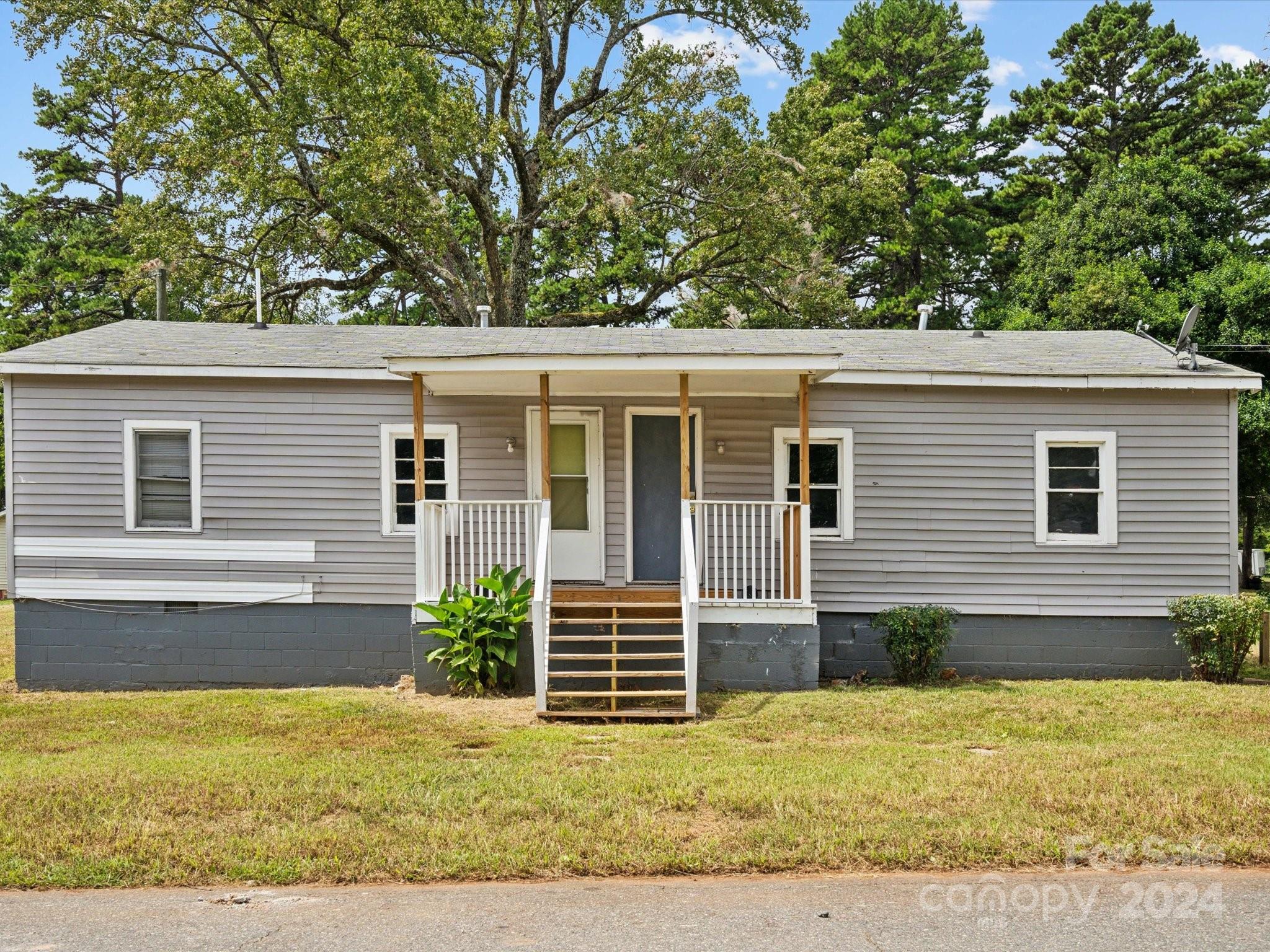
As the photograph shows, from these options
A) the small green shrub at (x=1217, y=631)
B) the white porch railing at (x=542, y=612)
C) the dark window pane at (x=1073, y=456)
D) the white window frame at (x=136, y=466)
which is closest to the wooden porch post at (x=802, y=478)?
the white porch railing at (x=542, y=612)

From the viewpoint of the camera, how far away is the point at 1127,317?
2161 cm

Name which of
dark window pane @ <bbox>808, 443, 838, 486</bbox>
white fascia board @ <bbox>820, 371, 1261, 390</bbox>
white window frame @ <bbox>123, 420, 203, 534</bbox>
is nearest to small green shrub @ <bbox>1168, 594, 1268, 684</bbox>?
white fascia board @ <bbox>820, 371, 1261, 390</bbox>

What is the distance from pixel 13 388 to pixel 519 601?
6152mm

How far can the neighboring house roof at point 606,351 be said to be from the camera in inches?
390

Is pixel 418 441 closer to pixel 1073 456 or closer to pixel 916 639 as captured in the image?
pixel 916 639

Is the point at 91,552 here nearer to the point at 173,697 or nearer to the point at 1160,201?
the point at 173,697

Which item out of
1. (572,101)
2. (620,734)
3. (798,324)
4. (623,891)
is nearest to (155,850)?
(623,891)

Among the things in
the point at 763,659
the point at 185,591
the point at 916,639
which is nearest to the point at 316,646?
the point at 185,591

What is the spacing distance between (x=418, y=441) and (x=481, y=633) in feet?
6.59

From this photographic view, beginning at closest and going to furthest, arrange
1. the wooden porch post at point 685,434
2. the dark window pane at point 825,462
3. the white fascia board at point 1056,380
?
the wooden porch post at point 685,434, the white fascia board at point 1056,380, the dark window pane at point 825,462

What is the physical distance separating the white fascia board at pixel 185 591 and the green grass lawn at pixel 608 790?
2.39m

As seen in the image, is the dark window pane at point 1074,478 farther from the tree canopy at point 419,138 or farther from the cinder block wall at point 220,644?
the tree canopy at point 419,138

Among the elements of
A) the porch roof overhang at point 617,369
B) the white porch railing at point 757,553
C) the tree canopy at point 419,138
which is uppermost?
the tree canopy at point 419,138

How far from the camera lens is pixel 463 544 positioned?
10.1 m
